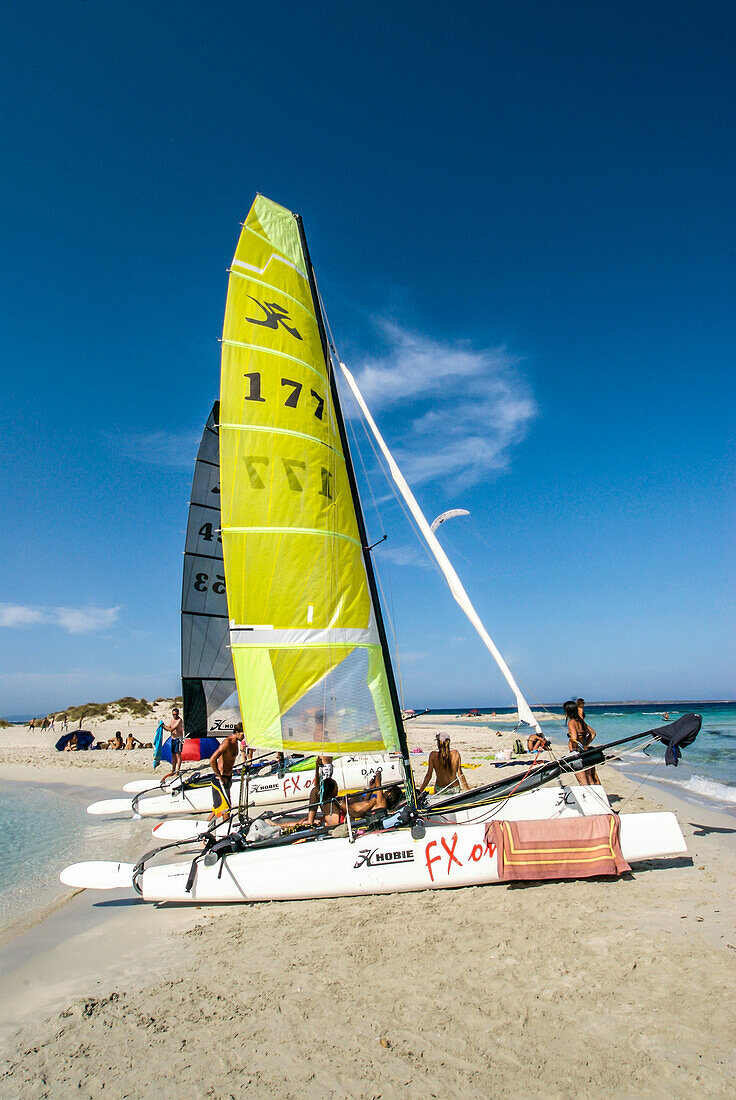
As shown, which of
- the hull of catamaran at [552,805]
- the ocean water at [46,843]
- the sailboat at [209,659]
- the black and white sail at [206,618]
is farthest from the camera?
the black and white sail at [206,618]

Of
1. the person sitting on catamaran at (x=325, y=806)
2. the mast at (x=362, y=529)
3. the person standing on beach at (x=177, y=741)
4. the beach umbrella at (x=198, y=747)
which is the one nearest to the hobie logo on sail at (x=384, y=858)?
the mast at (x=362, y=529)

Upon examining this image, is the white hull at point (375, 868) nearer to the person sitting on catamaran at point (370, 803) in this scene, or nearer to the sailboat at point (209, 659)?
the person sitting on catamaran at point (370, 803)

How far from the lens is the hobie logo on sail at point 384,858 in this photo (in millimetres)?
5547

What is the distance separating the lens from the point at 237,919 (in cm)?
520

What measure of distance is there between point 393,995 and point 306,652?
12.0 ft

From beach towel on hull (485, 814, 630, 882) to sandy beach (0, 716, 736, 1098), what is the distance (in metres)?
0.14

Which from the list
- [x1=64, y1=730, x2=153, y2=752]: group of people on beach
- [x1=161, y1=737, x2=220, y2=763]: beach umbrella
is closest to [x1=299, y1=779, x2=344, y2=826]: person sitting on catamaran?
[x1=161, y1=737, x2=220, y2=763]: beach umbrella

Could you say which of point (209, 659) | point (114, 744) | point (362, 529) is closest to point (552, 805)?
point (362, 529)

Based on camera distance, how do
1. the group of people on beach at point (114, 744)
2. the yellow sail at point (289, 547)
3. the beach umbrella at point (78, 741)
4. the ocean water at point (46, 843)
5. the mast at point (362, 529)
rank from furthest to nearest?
the beach umbrella at point (78, 741), the group of people on beach at point (114, 744), the yellow sail at point (289, 547), the mast at point (362, 529), the ocean water at point (46, 843)

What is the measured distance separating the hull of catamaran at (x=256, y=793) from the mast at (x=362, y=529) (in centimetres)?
373

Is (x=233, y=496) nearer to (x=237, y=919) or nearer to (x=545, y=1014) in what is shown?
(x=237, y=919)

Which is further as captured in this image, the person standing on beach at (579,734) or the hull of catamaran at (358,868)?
the person standing on beach at (579,734)

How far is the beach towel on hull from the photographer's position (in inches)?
211

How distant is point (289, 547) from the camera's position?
271 inches
